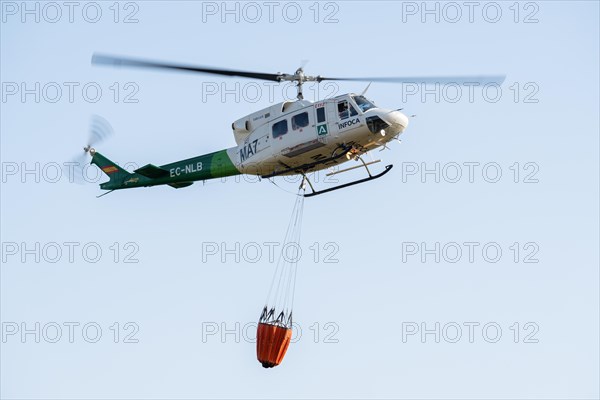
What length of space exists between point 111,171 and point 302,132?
6.49 metres

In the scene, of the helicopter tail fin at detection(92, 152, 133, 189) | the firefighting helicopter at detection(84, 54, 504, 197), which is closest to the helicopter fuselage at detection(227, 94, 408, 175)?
the firefighting helicopter at detection(84, 54, 504, 197)

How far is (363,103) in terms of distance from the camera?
24.8 m

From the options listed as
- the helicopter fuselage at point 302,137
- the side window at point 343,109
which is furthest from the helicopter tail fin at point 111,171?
the side window at point 343,109

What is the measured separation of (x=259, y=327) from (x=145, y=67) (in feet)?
19.8

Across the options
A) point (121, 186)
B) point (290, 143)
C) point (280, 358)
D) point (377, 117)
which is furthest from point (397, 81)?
point (121, 186)

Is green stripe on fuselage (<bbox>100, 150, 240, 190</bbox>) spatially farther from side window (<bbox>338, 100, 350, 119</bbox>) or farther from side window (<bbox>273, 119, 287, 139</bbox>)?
side window (<bbox>338, 100, 350, 119</bbox>)

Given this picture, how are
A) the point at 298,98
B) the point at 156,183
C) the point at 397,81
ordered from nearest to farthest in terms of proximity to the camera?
1. the point at 397,81
2. the point at 298,98
3. the point at 156,183

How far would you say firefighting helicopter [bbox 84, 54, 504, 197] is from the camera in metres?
24.3

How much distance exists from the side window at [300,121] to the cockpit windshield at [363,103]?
45.5 inches

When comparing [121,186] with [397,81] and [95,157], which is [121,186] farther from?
[397,81]

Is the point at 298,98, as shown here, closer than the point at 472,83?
No

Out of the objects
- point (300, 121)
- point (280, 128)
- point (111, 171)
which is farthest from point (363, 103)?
point (111, 171)

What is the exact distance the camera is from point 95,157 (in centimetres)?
2970

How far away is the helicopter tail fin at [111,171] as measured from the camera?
28.9m
